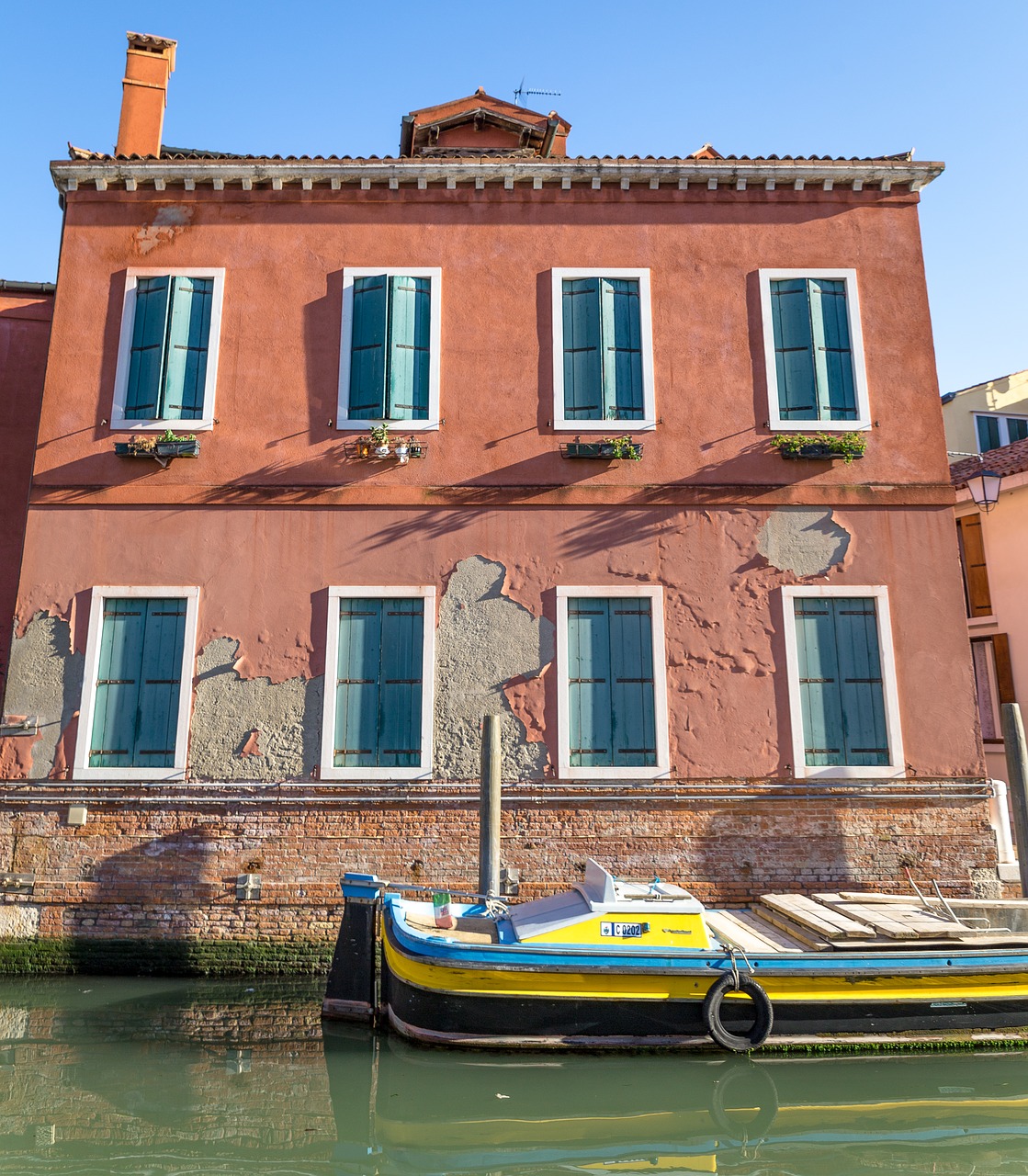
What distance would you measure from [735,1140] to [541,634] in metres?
4.77

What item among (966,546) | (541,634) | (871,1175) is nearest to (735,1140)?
(871,1175)

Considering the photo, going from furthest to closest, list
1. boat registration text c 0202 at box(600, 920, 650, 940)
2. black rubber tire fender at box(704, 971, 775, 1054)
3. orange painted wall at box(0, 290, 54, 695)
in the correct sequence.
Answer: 1. orange painted wall at box(0, 290, 54, 695)
2. boat registration text c 0202 at box(600, 920, 650, 940)
3. black rubber tire fender at box(704, 971, 775, 1054)

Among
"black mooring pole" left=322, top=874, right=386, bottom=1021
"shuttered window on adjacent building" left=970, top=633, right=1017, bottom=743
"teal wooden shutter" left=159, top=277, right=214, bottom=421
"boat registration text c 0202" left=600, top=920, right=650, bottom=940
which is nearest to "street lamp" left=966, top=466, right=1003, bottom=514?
"shuttered window on adjacent building" left=970, top=633, right=1017, bottom=743

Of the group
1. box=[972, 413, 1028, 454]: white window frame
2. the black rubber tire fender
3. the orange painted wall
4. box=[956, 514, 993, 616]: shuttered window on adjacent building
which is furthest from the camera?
box=[972, 413, 1028, 454]: white window frame

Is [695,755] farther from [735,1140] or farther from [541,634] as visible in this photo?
[735,1140]

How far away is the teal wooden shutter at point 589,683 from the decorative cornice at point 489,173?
462cm

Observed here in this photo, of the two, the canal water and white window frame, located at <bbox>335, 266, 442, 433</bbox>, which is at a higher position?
white window frame, located at <bbox>335, 266, 442, 433</bbox>

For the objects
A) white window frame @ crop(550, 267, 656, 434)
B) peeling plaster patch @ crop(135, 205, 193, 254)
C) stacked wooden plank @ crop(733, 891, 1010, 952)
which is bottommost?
stacked wooden plank @ crop(733, 891, 1010, 952)

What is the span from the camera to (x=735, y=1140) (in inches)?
222

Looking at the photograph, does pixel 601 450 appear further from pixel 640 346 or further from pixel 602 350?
pixel 640 346

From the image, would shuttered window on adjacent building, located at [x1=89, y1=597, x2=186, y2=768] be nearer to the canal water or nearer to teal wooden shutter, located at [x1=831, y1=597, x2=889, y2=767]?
the canal water

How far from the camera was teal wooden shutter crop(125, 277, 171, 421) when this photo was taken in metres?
9.80

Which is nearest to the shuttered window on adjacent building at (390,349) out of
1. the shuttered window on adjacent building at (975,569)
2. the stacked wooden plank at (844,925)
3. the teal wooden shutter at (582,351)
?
the teal wooden shutter at (582,351)

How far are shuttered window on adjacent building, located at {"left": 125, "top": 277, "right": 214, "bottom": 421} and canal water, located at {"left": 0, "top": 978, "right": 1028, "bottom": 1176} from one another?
5.75m
